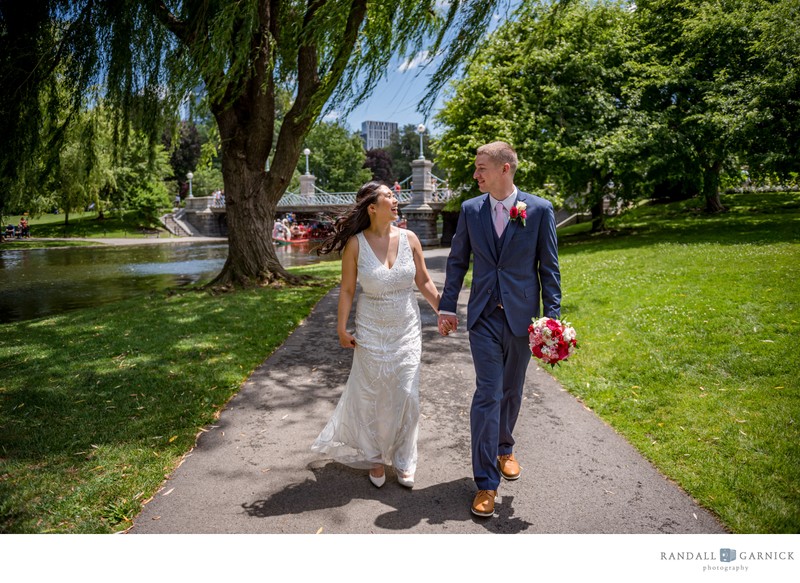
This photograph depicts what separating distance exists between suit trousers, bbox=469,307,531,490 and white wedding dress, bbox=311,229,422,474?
45 centimetres

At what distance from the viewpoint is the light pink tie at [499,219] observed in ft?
11.7

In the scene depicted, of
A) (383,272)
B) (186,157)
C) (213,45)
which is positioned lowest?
(383,272)

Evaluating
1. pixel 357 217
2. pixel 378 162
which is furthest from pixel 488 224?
pixel 378 162

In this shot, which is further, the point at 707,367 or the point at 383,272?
the point at 707,367

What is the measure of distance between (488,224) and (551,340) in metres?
0.84

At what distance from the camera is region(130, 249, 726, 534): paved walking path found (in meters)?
3.18

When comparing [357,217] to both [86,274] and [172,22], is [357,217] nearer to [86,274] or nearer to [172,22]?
[172,22]

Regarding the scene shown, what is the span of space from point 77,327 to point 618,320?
8.46m

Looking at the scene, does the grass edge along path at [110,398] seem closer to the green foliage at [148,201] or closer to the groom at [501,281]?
the groom at [501,281]

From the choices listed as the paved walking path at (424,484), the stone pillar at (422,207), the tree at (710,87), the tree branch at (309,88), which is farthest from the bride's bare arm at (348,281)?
the stone pillar at (422,207)

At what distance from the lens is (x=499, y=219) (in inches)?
141

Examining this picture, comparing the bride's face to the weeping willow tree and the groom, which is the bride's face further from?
the weeping willow tree

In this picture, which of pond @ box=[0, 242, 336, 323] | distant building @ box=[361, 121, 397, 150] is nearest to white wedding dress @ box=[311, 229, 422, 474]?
pond @ box=[0, 242, 336, 323]

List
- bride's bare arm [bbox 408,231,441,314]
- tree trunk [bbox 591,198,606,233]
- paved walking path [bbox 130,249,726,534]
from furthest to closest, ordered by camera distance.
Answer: tree trunk [bbox 591,198,606,233] < bride's bare arm [bbox 408,231,441,314] < paved walking path [bbox 130,249,726,534]
